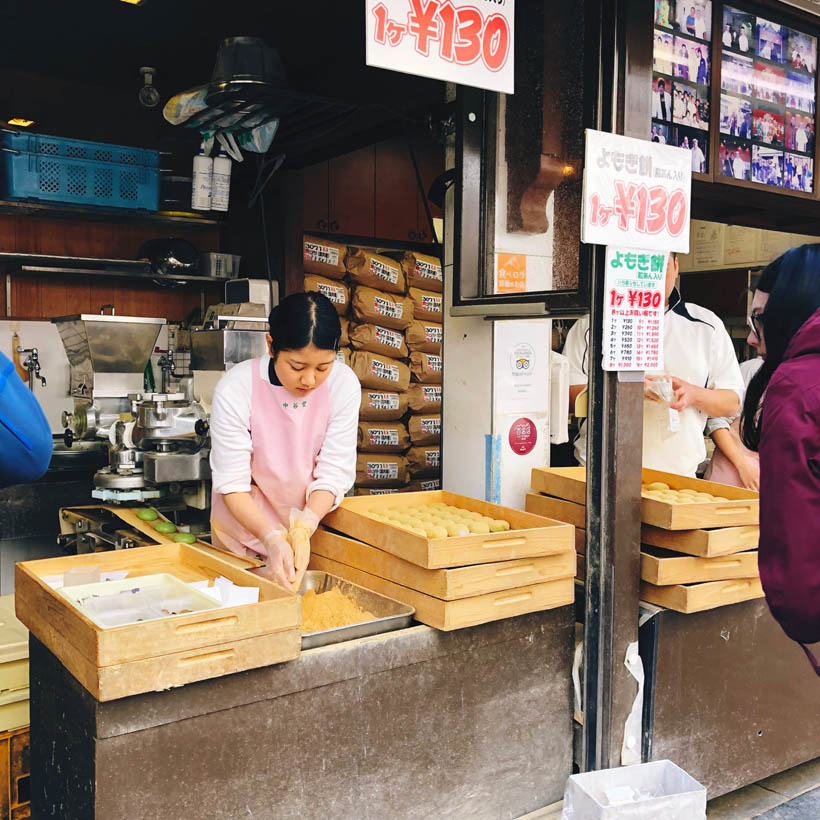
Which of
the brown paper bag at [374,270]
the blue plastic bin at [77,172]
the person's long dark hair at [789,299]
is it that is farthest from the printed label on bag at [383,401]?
the person's long dark hair at [789,299]

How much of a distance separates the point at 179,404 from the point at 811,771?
10.0ft

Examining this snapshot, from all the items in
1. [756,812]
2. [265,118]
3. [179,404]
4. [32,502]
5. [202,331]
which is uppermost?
[265,118]

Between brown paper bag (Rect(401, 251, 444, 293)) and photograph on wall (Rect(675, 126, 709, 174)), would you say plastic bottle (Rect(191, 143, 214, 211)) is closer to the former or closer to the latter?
brown paper bag (Rect(401, 251, 444, 293))

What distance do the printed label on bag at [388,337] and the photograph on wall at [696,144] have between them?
279cm

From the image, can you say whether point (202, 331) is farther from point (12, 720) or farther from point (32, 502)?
point (12, 720)

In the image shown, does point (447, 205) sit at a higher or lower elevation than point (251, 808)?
higher

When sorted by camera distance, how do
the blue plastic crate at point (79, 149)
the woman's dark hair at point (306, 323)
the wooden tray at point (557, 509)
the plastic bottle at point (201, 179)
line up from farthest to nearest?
the plastic bottle at point (201, 179) → the blue plastic crate at point (79, 149) → the wooden tray at point (557, 509) → the woman's dark hair at point (306, 323)

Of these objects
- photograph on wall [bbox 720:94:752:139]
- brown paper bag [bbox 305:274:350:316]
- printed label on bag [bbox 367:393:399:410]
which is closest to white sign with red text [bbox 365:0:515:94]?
photograph on wall [bbox 720:94:752:139]

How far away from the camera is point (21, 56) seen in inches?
204

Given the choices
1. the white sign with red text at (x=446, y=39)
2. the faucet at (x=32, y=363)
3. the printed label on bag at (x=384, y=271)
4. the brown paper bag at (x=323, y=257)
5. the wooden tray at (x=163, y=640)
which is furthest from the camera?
the printed label on bag at (x=384, y=271)

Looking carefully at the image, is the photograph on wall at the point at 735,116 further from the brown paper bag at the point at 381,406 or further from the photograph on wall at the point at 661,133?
the brown paper bag at the point at 381,406

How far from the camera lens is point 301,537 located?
107 inches

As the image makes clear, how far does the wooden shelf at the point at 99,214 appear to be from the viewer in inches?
206

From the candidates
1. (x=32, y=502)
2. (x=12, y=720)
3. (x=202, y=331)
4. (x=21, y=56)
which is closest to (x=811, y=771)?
(x=12, y=720)
